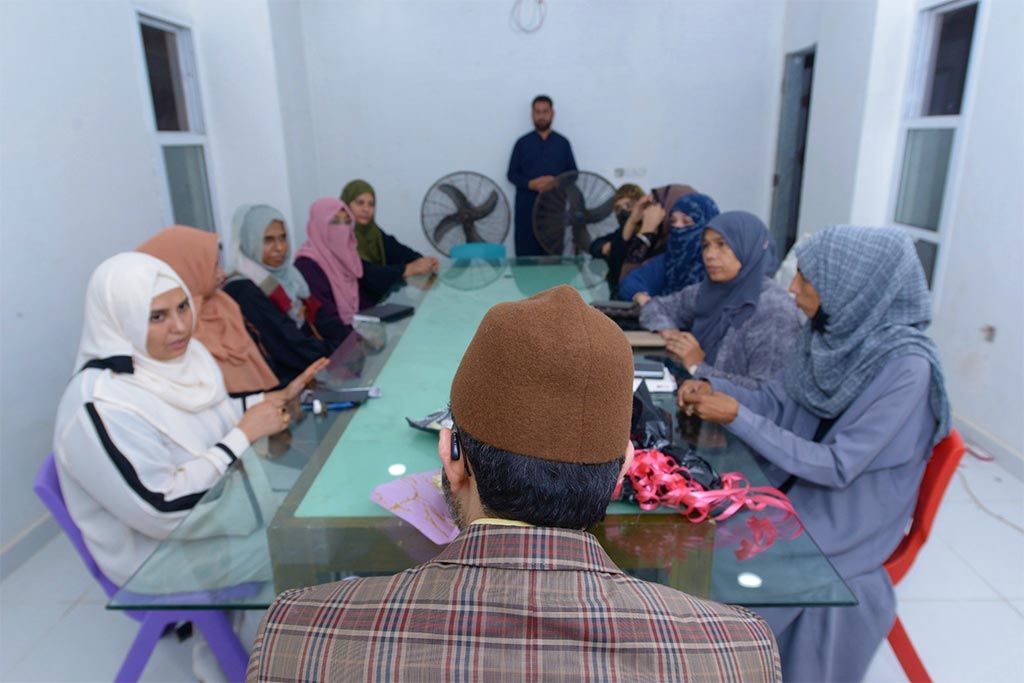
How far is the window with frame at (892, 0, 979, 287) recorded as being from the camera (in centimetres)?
311

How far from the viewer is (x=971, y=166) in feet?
9.64

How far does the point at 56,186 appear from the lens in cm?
249

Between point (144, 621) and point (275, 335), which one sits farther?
point (275, 335)

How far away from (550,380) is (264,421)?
45.6 inches

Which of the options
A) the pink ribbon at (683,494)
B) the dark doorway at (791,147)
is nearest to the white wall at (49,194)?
the pink ribbon at (683,494)

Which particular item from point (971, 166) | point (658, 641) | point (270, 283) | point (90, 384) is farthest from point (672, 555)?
point (971, 166)

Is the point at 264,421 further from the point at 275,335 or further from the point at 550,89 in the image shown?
the point at 550,89

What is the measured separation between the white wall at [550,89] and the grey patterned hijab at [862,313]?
3804 millimetres

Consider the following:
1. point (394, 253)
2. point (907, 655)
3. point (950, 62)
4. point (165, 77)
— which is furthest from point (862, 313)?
point (165, 77)

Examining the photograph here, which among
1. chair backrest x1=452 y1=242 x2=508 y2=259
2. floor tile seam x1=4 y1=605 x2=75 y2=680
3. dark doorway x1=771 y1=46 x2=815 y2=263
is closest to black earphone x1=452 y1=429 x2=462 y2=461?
floor tile seam x1=4 y1=605 x2=75 y2=680

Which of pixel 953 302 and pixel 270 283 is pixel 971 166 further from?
pixel 270 283

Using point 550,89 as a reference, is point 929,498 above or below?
below

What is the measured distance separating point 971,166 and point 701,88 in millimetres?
2482

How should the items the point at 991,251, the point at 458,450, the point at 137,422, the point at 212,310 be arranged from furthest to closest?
1. the point at 991,251
2. the point at 212,310
3. the point at 137,422
4. the point at 458,450
